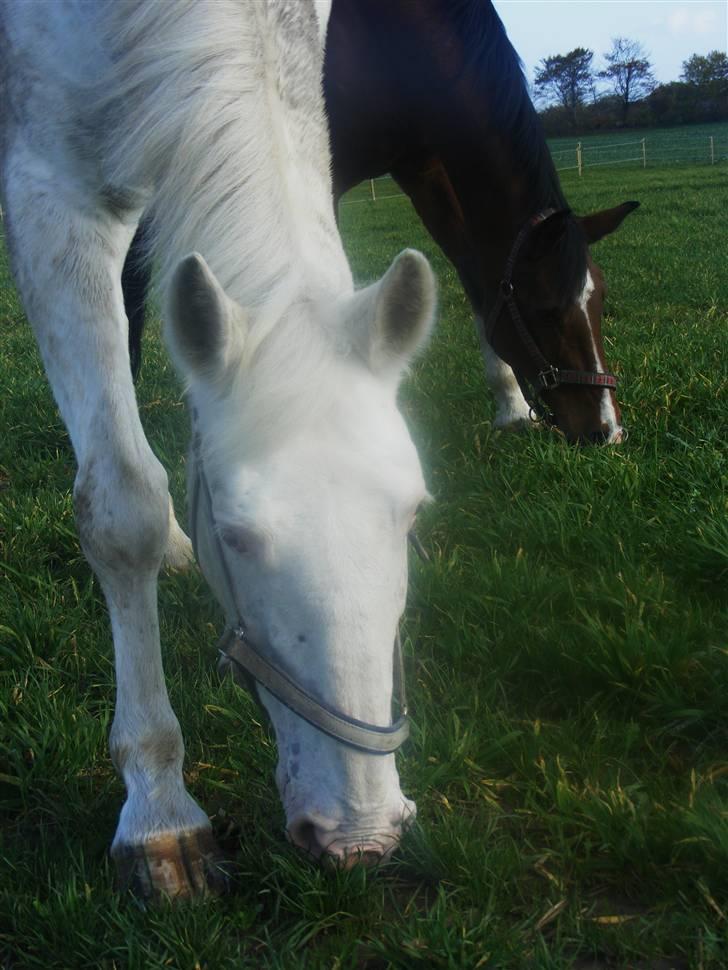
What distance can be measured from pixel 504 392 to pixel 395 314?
9.21 ft

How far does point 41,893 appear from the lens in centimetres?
197

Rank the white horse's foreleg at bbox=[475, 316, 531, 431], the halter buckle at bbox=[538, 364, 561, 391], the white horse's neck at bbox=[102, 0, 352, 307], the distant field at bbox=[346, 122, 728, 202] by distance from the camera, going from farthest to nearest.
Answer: the distant field at bbox=[346, 122, 728, 202] < the white horse's foreleg at bbox=[475, 316, 531, 431] < the halter buckle at bbox=[538, 364, 561, 391] < the white horse's neck at bbox=[102, 0, 352, 307]

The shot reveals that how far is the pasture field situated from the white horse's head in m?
0.23

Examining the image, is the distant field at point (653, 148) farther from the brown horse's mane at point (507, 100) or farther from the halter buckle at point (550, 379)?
the halter buckle at point (550, 379)

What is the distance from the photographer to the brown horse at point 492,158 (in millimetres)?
4180

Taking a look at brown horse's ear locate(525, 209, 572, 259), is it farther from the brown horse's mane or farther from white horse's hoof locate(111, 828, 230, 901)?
white horse's hoof locate(111, 828, 230, 901)

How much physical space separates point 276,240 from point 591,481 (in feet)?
6.50

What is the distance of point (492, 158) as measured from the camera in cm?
429

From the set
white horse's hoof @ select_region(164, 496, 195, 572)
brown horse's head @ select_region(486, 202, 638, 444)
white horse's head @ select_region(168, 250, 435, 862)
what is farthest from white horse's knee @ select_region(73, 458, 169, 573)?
brown horse's head @ select_region(486, 202, 638, 444)

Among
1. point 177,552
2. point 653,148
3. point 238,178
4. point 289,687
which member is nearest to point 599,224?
point 177,552

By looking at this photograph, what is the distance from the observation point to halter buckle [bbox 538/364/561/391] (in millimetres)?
4285

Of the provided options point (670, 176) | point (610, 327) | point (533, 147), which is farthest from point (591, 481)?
point (670, 176)

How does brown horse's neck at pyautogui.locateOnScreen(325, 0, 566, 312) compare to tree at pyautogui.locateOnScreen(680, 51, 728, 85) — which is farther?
tree at pyautogui.locateOnScreen(680, 51, 728, 85)

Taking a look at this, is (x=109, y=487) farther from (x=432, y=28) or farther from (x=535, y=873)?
(x=432, y=28)
